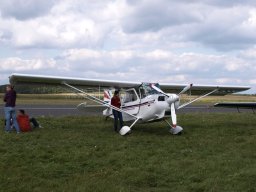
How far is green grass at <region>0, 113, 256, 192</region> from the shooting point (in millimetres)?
7355

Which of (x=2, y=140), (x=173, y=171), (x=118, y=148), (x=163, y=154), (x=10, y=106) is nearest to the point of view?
(x=173, y=171)

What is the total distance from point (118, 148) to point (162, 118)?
160 inches

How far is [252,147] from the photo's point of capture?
11305 millimetres

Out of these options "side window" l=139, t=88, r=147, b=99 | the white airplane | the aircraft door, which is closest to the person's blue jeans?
the white airplane

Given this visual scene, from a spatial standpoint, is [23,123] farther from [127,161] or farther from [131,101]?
[127,161]

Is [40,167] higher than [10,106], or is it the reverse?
[10,106]

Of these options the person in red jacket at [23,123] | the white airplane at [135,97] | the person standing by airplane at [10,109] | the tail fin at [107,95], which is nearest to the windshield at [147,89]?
the white airplane at [135,97]

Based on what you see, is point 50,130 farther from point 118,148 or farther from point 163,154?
point 163,154

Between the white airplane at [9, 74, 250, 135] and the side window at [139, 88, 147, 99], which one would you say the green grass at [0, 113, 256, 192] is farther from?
the side window at [139, 88, 147, 99]

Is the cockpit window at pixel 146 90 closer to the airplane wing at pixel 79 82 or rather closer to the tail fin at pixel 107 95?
the airplane wing at pixel 79 82

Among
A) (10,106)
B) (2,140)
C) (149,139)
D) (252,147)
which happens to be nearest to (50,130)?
(10,106)

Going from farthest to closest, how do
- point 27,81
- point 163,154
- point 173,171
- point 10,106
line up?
1. point 27,81
2. point 10,106
3. point 163,154
4. point 173,171

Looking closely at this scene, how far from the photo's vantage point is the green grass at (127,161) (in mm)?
7355

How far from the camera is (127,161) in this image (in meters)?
9.46
